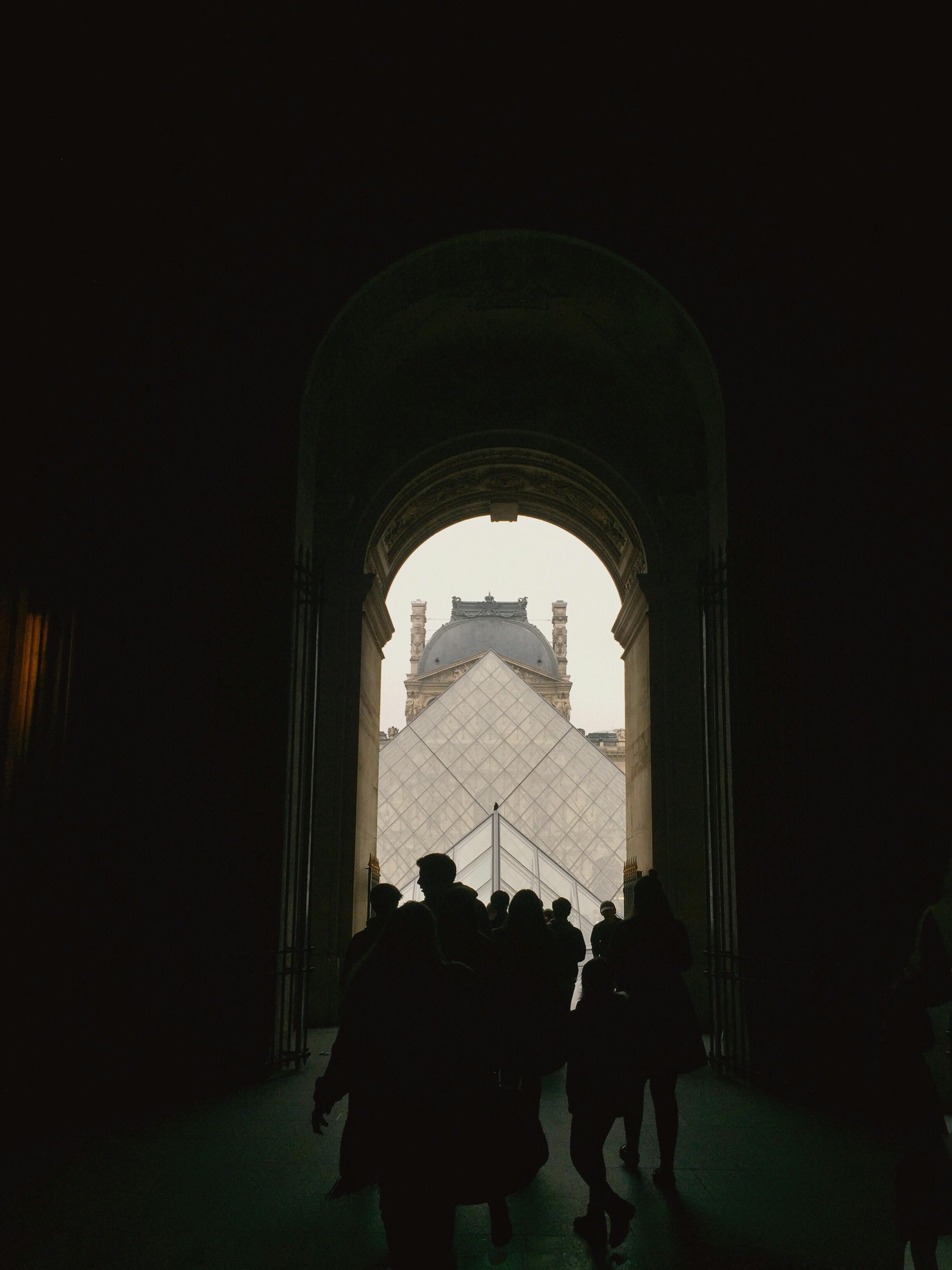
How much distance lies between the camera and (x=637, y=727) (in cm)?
876

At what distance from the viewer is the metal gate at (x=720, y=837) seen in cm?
530

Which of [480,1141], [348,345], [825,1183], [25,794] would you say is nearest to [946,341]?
[348,345]

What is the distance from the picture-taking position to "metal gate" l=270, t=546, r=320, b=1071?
530 cm

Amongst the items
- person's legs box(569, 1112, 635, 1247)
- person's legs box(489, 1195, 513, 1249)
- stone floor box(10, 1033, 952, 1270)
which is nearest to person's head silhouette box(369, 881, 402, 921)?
stone floor box(10, 1033, 952, 1270)

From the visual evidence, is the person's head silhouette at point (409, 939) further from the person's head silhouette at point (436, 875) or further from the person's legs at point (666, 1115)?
the person's legs at point (666, 1115)

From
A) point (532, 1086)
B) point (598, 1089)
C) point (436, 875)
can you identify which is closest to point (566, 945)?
point (532, 1086)

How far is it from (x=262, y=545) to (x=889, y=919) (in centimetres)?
368

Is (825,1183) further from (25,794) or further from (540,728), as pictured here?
(540,728)

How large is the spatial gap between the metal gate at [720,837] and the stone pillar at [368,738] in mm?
2968

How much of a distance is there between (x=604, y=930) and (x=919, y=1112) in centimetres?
377

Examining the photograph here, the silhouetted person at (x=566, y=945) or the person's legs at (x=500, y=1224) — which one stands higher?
the silhouetted person at (x=566, y=945)

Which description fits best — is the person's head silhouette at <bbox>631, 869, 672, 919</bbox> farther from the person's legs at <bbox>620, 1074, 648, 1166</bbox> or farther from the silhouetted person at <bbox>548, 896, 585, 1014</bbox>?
the silhouetted person at <bbox>548, 896, 585, 1014</bbox>

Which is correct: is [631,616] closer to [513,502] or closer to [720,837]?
[513,502]

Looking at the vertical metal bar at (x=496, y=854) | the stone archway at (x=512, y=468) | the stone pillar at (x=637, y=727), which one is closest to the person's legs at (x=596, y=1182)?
the stone archway at (x=512, y=468)
